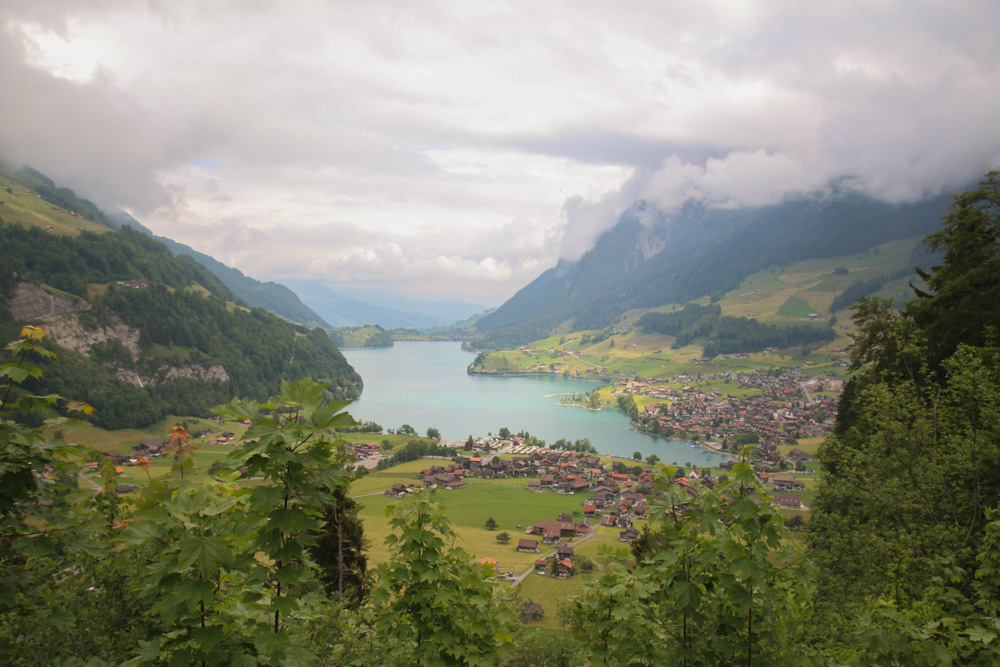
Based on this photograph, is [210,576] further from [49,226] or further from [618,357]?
[618,357]

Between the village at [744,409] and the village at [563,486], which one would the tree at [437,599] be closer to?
the village at [563,486]

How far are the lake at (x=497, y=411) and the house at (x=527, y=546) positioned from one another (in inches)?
1271

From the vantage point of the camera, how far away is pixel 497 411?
92.6m

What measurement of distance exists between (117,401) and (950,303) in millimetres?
92929

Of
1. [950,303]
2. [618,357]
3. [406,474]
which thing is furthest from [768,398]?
[950,303]

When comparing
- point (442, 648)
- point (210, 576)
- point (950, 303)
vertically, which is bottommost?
point (442, 648)

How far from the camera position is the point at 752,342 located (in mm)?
141250

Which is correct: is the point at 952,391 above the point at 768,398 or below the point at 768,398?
above

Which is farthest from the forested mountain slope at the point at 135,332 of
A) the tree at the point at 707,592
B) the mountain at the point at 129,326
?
the tree at the point at 707,592

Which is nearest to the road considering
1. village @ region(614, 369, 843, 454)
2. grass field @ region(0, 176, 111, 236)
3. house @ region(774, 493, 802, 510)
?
house @ region(774, 493, 802, 510)

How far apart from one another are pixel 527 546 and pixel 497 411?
60.1 meters

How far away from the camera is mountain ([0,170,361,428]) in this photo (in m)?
77.5

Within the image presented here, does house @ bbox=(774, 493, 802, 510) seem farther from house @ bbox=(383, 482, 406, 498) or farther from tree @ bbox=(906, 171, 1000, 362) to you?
house @ bbox=(383, 482, 406, 498)

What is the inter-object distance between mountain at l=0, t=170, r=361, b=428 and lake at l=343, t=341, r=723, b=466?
32.5 ft
